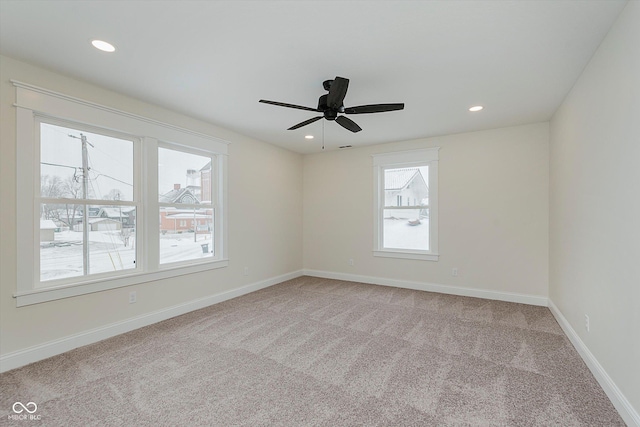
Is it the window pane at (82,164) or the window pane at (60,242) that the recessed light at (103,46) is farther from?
the window pane at (60,242)

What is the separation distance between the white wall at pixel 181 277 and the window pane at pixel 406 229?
1878mm

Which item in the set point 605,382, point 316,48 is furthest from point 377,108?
point 605,382

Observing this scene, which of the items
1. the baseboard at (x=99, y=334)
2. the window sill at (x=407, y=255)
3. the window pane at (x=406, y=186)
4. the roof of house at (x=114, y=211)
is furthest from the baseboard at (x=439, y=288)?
the roof of house at (x=114, y=211)

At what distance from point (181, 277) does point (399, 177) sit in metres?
3.91

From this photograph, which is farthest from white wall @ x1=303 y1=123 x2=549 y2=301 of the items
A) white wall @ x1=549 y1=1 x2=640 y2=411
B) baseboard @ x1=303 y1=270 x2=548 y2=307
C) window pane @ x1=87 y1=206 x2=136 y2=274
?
window pane @ x1=87 y1=206 x2=136 y2=274

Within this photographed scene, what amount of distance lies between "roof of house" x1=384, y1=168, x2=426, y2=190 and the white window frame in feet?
9.64

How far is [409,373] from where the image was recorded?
2.30 meters

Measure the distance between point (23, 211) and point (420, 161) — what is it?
16.5 ft

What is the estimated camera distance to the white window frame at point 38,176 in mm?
2453

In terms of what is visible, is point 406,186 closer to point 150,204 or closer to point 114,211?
point 150,204

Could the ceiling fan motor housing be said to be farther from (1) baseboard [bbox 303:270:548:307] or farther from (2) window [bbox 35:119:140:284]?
(1) baseboard [bbox 303:270:548:307]

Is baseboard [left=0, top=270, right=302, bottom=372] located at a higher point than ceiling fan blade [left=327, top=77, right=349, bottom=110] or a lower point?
lower

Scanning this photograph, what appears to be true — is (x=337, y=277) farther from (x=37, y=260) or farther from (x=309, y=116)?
(x=37, y=260)

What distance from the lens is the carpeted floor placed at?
1.82 m
